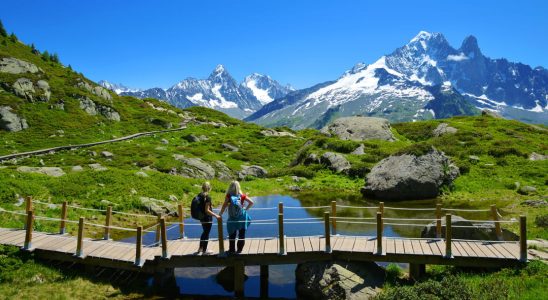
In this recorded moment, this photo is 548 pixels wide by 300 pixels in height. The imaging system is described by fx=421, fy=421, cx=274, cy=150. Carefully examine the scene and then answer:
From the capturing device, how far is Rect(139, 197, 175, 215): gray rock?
108ft

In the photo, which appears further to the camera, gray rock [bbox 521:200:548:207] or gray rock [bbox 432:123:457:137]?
gray rock [bbox 432:123:457:137]

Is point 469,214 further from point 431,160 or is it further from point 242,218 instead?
point 242,218

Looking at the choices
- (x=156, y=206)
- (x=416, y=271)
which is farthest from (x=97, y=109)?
(x=416, y=271)

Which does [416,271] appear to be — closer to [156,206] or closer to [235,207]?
[235,207]

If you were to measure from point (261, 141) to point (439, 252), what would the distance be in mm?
68199

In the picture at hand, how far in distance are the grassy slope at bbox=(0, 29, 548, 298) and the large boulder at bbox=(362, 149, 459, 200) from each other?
1395 millimetres

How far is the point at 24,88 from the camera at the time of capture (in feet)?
271

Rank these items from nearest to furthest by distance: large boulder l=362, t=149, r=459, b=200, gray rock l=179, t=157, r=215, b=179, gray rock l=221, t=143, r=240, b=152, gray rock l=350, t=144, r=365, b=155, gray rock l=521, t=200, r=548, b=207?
gray rock l=521, t=200, r=548, b=207, large boulder l=362, t=149, r=459, b=200, gray rock l=179, t=157, r=215, b=179, gray rock l=350, t=144, r=365, b=155, gray rock l=221, t=143, r=240, b=152

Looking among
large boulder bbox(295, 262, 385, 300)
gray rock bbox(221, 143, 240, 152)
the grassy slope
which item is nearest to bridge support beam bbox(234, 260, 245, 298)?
large boulder bbox(295, 262, 385, 300)

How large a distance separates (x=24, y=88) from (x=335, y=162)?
2561 inches

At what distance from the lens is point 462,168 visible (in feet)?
155

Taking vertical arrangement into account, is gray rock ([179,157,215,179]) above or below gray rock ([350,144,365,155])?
below

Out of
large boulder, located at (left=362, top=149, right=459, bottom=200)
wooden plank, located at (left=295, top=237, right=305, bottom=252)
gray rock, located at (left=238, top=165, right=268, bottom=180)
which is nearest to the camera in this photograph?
wooden plank, located at (left=295, top=237, right=305, bottom=252)

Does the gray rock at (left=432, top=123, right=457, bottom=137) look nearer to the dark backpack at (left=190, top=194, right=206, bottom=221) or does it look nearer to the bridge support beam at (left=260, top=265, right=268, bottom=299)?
the bridge support beam at (left=260, top=265, right=268, bottom=299)
